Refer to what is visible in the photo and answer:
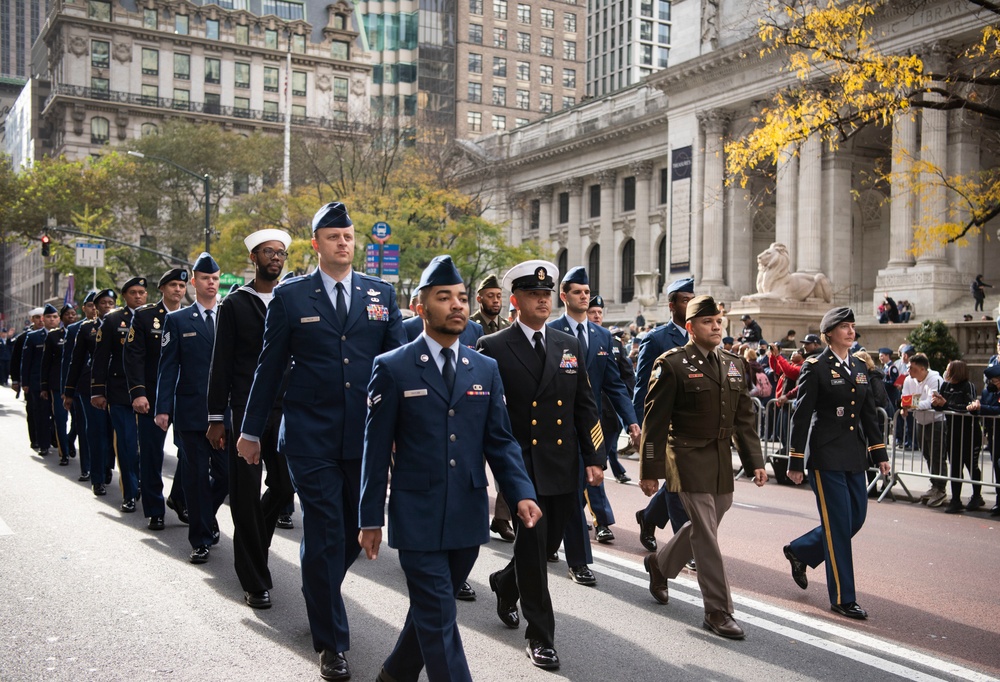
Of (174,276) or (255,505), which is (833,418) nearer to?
(255,505)

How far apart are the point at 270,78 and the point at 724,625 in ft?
320

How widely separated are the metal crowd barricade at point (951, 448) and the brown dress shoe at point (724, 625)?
24.6 feet

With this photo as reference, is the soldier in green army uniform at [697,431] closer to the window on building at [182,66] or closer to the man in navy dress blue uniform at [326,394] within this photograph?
the man in navy dress blue uniform at [326,394]

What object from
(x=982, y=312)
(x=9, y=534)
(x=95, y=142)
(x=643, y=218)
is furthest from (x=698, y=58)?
(x=95, y=142)

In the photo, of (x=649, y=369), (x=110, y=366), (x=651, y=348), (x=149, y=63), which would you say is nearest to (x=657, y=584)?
(x=649, y=369)

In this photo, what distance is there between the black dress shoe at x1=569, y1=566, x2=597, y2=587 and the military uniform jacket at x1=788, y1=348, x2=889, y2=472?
5.43ft

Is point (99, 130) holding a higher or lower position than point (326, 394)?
higher

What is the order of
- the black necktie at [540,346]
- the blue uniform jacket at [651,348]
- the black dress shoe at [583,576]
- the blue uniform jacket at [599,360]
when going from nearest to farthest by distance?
1. the black necktie at [540,346]
2. the black dress shoe at [583,576]
3. the blue uniform jacket at [599,360]
4. the blue uniform jacket at [651,348]

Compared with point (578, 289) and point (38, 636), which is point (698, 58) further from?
point (38, 636)

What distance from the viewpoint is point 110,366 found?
432 inches

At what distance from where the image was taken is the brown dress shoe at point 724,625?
6.36 m

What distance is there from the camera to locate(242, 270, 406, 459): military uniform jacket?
581cm

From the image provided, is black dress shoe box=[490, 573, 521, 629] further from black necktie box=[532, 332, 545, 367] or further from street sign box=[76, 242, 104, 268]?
street sign box=[76, 242, 104, 268]

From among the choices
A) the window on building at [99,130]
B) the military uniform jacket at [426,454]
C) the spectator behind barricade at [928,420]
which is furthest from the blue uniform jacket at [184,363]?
the window on building at [99,130]
